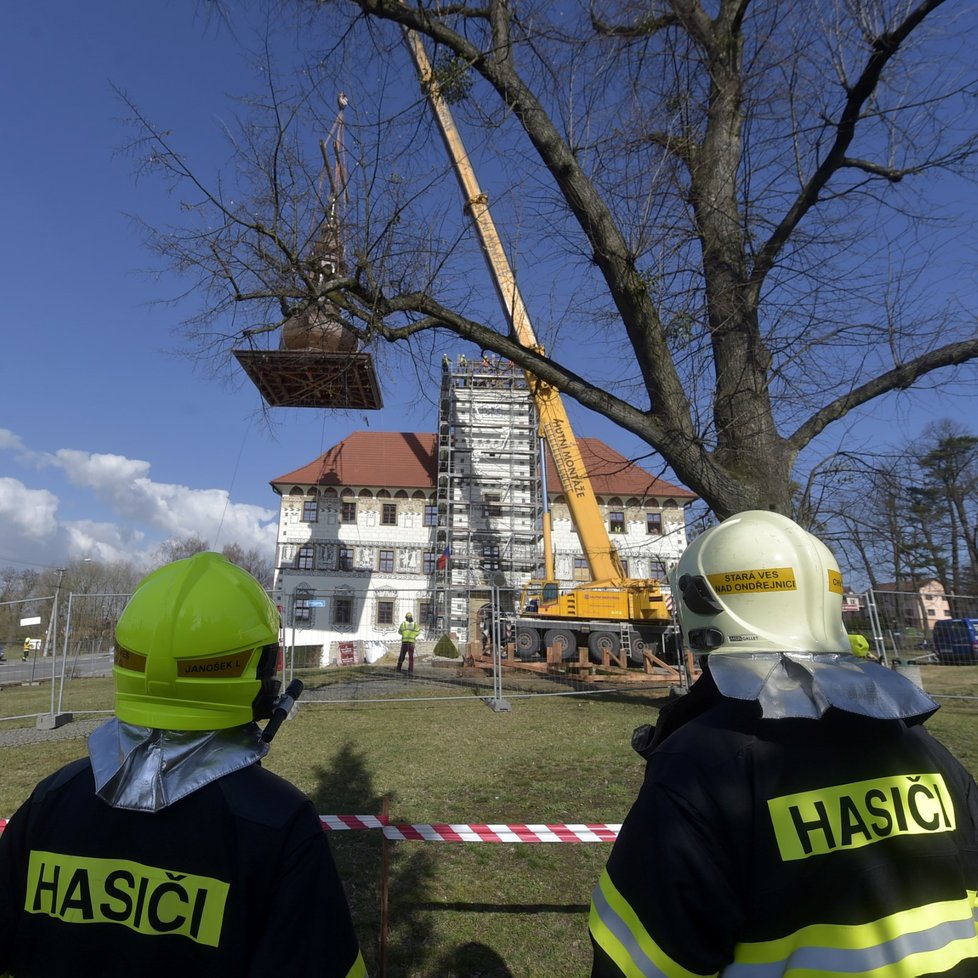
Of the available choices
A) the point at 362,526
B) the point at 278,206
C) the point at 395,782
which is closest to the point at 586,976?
the point at 395,782

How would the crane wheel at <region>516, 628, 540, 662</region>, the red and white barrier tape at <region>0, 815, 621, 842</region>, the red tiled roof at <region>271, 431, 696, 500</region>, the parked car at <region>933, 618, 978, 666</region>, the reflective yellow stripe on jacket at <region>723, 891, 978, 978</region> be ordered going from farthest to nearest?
the red tiled roof at <region>271, 431, 696, 500</region> → the crane wheel at <region>516, 628, 540, 662</region> → the parked car at <region>933, 618, 978, 666</region> → the red and white barrier tape at <region>0, 815, 621, 842</region> → the reflective yellow stripe on jacket at <region>723, 891, 978, 978</region>

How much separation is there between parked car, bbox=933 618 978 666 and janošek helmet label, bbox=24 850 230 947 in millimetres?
19231

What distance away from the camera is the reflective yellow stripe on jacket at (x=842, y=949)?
116 centimetres

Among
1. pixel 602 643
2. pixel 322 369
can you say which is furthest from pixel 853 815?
pixel 602 643

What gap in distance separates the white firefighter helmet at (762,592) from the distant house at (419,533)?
3310 cm

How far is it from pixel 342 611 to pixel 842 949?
36.6m

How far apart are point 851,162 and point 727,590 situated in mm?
5122

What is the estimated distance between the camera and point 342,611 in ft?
118

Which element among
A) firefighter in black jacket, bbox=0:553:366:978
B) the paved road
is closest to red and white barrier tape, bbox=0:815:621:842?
firefighter in black jacket, bbox=0:553:366:978

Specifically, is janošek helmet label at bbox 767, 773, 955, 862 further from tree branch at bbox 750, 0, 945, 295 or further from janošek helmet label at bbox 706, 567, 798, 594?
tree branch at bbox 750, 0, 945, 295

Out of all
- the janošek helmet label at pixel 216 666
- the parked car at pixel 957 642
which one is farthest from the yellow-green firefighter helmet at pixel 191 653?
the parked car at pixel 957 642

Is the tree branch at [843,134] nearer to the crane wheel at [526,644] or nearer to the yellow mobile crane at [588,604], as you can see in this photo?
the yellow mobile crane at [588,604]

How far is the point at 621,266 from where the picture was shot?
4840 millimetres

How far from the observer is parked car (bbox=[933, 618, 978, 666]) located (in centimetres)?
1636
